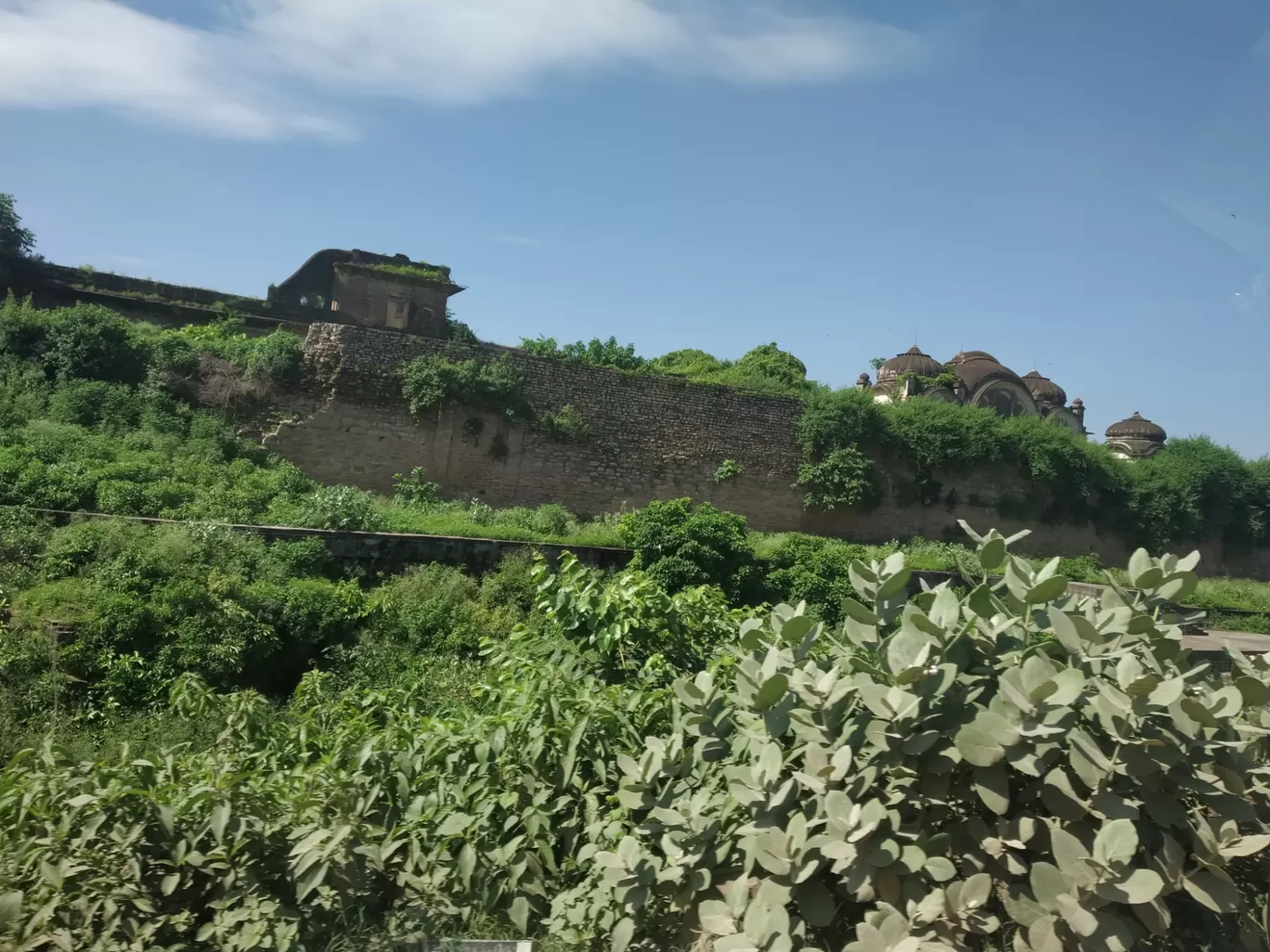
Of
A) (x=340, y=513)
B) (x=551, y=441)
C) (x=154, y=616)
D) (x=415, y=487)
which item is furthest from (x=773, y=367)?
(x=154, y=616)

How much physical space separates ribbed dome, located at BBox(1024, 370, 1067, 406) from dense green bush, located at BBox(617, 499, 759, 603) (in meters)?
28.8

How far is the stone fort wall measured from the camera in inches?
682

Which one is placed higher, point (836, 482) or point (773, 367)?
point (773, 367)

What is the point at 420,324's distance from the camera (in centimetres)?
2384

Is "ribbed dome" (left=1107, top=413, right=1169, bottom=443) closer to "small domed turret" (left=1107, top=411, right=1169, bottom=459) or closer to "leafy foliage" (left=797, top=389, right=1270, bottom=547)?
"small domed turret" (left=1107, top=411, right=1169, bottom=459)

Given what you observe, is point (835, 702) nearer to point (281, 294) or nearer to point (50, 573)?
point (50, 573)

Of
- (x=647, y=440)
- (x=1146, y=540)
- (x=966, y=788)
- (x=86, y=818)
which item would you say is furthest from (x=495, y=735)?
(x=1146, y=540)

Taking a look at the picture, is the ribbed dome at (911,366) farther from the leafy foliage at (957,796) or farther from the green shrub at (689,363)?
the leafy foliage at (957,796)

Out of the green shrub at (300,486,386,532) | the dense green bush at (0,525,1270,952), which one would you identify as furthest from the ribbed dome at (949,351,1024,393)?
the dense green bush at (0,525,1270,952)

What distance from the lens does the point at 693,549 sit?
43.0ft

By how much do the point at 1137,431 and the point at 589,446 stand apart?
1041 inches

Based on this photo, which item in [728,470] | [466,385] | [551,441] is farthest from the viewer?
[728,470]

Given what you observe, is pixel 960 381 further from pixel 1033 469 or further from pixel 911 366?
pixel 1033 469

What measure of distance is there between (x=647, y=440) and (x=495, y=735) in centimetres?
1665
